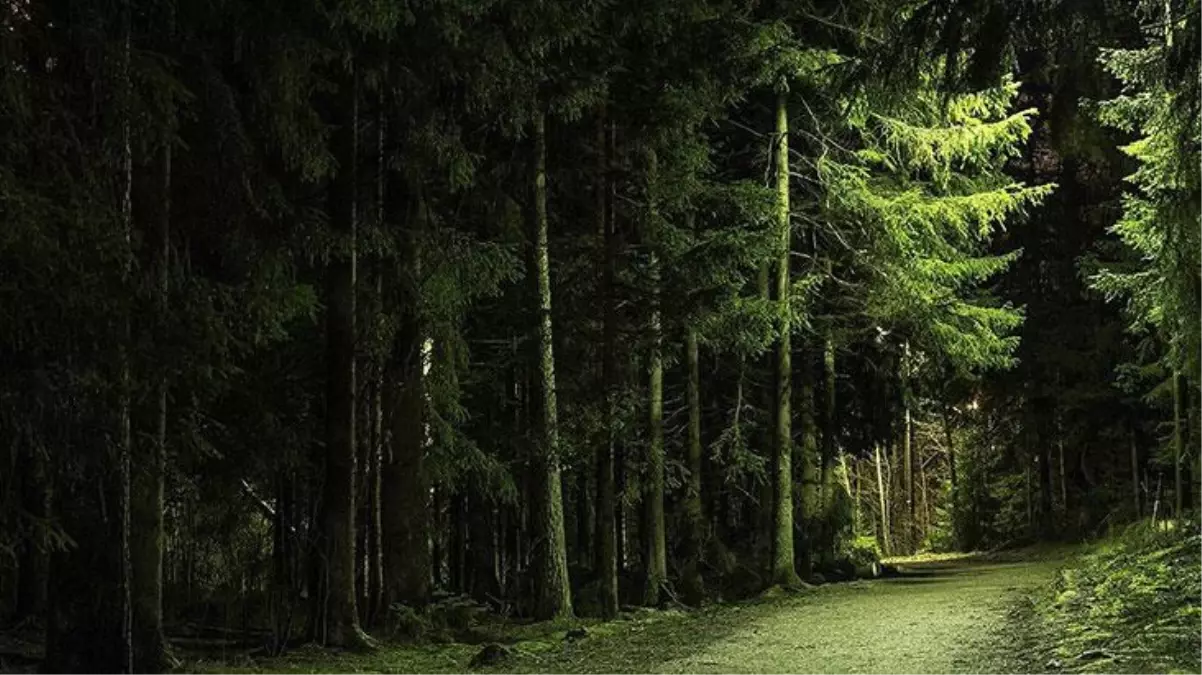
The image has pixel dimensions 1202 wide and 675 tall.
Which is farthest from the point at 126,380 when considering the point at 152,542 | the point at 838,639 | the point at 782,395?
the point at 782,395

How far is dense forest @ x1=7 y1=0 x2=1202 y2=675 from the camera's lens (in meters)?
7.64

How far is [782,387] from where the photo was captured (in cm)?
1914

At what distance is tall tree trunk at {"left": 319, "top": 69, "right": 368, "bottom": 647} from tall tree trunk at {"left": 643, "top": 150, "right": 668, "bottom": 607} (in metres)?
5.45

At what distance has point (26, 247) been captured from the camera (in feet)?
20.0

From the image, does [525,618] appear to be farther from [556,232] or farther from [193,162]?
[193,162]

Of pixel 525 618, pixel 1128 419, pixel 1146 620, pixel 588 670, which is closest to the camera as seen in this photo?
pixel 1146 620

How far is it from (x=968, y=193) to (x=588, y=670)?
14127 millimetres

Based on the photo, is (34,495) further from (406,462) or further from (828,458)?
(828,458)

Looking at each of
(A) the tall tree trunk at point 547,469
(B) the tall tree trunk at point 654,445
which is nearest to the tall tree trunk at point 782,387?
(B) the tall tree trunk at point 654,445

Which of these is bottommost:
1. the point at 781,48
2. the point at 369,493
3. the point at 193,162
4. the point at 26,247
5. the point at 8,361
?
the point at 369,493

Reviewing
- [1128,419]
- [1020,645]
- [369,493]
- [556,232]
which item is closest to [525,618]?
[369,493]

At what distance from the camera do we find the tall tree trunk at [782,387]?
18.5 m

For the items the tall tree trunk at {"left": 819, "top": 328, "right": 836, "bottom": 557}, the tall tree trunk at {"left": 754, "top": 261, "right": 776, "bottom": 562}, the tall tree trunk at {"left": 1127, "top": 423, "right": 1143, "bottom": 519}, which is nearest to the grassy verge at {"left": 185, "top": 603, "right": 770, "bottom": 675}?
the tall tree trunk at {"left": 754, "top": 261, "right": 776, "bottom": 562}

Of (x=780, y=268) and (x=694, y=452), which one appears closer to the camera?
(x=780, y=268)
